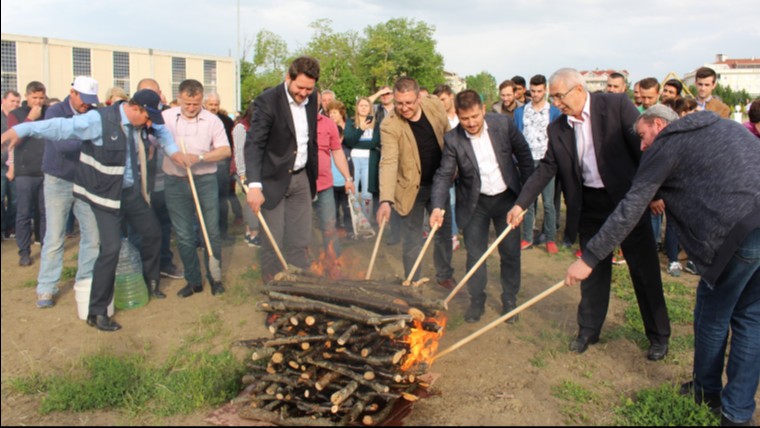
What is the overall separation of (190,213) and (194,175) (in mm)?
475

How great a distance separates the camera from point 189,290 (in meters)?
6.88

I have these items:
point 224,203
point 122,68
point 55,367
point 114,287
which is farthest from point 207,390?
point 122,68

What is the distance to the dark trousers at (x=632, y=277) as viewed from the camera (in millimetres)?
4855

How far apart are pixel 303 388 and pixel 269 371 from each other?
271 mm

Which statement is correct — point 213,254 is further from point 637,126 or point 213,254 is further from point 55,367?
point 637,126

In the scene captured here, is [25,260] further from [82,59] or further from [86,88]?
[82,59]

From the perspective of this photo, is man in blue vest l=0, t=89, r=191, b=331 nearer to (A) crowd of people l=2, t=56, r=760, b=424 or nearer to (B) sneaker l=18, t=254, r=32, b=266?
(A) crowd of people l=2, t=56, r=760, b=424

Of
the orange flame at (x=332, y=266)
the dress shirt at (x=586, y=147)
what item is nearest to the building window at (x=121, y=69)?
the orange flame at (x=332, y=266)

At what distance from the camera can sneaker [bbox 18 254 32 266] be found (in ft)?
25.7

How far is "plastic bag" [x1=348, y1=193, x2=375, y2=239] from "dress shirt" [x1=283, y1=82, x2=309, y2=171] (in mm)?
3541

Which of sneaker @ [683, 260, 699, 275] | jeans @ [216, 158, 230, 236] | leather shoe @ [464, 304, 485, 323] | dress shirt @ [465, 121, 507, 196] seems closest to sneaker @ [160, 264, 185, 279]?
jeans @ [216, 158, 230, 236]

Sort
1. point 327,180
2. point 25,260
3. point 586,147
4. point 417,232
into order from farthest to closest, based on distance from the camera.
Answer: point 25,260
point 327,180
point 417,232
point 586,147

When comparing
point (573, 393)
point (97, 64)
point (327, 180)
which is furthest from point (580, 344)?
point (97, 64)

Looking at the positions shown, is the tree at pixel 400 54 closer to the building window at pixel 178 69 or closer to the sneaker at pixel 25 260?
the building window at pixel 178 69
